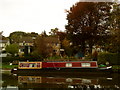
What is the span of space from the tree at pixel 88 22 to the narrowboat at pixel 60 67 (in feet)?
16.4

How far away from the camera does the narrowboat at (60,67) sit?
15.1 m

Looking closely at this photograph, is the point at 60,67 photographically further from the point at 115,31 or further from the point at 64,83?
the point at 64,83

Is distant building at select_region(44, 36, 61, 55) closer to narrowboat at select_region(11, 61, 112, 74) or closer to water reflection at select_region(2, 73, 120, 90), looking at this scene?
narrowboat at select_region(11, 61, 112, 74)

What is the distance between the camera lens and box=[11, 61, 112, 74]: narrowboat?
1511 centimetres

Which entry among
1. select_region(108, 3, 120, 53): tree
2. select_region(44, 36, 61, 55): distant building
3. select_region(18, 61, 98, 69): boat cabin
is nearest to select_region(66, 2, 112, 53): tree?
select_region(108, 3, 120, 53): tree

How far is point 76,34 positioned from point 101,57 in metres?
3.33

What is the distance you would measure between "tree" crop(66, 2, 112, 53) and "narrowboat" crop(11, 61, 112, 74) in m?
5.01

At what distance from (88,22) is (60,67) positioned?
6342mm

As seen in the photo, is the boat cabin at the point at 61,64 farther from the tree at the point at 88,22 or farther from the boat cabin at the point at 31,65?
the tree at the point at 88,22

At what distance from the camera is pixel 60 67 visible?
15.7 meters

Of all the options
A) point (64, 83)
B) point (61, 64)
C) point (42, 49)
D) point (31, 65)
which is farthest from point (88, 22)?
point (64, 83)

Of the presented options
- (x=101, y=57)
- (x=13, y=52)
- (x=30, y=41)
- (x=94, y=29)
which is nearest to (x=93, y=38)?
(x=94, y=29)

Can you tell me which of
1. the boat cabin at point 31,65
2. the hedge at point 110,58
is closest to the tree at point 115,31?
the hedge at point 110,58

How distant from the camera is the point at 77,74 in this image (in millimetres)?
14758
